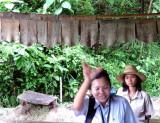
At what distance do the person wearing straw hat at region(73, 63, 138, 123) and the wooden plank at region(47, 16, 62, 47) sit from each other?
744 mm

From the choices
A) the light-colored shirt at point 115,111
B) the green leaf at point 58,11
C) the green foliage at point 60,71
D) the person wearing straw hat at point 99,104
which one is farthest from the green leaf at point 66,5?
the green foliage at point 60,71

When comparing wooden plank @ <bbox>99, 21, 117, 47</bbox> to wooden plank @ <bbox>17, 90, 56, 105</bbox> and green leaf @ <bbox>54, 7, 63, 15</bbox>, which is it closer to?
green leaf @ <bbox>54, 7, 63, 15</bbox>

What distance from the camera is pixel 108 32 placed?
2.48 m

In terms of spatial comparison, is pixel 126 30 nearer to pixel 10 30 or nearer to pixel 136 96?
pixel 136 96

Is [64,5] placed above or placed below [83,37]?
above

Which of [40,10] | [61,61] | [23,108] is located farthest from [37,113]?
[40,10]

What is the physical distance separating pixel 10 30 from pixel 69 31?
425mm

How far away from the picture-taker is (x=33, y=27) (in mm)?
2480

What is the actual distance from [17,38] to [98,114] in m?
1.00

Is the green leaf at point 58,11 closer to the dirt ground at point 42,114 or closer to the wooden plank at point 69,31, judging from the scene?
the wooden plank at point 69,31

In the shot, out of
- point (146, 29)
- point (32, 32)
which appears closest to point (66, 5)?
point (32, 32)

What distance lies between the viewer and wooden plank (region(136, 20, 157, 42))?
246cm

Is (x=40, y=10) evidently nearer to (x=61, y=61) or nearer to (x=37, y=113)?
(x=37, y=113)

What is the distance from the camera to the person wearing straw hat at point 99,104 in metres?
1.76
